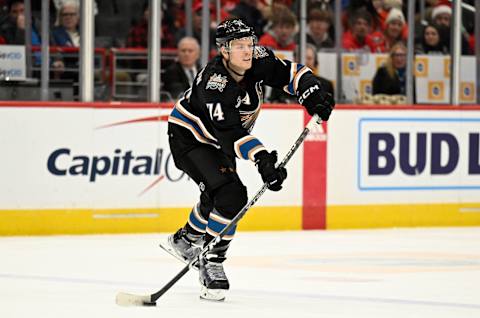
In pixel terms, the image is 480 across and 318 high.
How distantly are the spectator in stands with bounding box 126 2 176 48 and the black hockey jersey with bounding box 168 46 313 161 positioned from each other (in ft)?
12.7

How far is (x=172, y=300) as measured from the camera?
5711 mm

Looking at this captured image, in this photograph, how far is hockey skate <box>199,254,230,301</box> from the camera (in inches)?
224

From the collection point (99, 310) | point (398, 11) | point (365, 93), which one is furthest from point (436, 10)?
point (99, 310)

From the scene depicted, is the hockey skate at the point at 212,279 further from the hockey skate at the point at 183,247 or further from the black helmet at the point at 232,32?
the black helmet at the point at 232,32

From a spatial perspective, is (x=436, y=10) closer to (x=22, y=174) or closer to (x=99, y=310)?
(x=22, y=174)

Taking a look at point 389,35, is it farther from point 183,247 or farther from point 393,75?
point 183,247

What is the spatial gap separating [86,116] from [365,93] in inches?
96.2

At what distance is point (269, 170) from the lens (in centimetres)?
543

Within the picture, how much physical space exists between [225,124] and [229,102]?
0.10 meters

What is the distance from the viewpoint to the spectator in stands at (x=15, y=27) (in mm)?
8789

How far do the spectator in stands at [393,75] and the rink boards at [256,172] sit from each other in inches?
16.4

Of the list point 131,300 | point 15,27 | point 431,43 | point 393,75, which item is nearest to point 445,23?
point 431,43

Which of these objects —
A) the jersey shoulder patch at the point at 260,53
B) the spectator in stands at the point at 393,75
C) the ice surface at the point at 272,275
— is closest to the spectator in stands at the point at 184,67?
the ice surface at the point at 272,275

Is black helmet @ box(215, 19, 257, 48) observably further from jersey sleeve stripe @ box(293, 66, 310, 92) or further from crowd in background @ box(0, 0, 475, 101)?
crowd in background @ box(0, 0, 475, 101)
